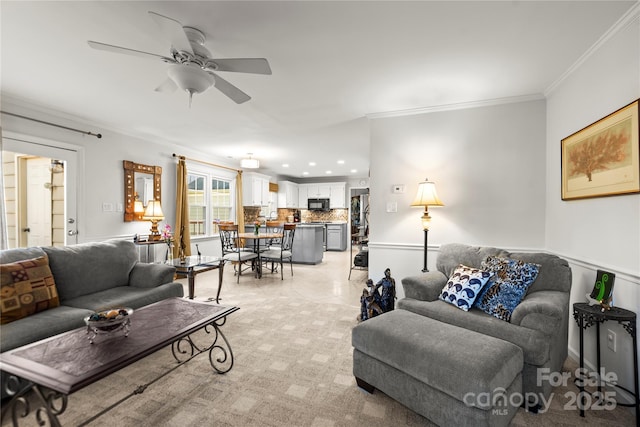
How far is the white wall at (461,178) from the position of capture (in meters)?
3.19

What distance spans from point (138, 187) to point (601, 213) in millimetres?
5851

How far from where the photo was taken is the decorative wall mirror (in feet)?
15.1

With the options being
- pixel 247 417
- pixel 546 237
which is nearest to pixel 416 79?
pixel 546 237

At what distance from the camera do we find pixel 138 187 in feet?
15.8

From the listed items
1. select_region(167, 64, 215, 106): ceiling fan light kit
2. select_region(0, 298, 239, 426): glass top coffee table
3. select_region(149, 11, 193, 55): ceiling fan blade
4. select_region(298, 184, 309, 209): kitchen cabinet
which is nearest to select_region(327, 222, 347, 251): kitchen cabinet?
select_region(298, 184, 309, 209): kitchen cabinet

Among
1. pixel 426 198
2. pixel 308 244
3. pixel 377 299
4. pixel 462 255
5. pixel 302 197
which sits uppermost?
pixel 302 197

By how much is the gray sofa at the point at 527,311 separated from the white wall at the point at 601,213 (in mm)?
277

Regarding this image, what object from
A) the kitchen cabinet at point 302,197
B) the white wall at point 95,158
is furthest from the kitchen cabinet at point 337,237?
the white wall at point 95,158

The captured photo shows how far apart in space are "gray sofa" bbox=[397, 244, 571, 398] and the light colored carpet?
1.04ft

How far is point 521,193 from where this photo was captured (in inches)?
127

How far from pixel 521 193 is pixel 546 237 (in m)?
0.53

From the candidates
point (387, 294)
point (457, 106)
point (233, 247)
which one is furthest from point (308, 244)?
point (457, 106)

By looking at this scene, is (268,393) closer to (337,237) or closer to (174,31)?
(174,31)

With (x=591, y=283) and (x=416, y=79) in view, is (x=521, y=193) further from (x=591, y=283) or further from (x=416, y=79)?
(x=416, y=79)
